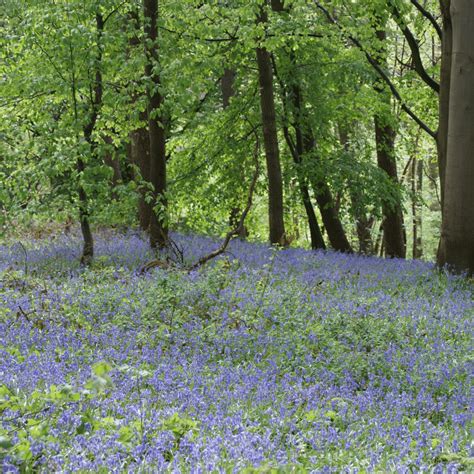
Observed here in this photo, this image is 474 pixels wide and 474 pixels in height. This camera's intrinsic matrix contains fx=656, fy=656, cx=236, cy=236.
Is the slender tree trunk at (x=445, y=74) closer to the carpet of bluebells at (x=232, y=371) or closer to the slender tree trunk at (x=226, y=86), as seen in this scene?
the carpet of bluebells at (x=232, y=371)

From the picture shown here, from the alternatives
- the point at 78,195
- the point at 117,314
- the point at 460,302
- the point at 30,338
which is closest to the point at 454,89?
the point at 460,302

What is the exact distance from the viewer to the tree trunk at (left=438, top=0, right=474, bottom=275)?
1122 centimetres

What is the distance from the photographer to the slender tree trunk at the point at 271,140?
14.6m

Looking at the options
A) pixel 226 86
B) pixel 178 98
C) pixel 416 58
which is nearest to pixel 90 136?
pixel 178 98

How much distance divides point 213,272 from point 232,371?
3190 mm

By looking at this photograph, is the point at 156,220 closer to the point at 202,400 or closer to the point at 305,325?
the point at 305,325

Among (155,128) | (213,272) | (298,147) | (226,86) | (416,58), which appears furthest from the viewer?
(226,86)

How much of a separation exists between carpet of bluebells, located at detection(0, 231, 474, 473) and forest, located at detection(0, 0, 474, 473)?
0.09 ft

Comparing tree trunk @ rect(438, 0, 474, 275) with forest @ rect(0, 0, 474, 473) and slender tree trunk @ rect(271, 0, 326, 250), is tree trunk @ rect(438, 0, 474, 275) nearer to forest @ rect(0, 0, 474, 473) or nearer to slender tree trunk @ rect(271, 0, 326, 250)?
forest @ rect(0, 0, 474, 473)

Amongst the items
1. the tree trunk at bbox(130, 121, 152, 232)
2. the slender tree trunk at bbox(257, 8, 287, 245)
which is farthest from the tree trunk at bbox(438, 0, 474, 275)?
the tree trunk at bbox(130, 121, 152, 232)

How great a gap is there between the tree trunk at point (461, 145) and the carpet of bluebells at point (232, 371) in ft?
3.38

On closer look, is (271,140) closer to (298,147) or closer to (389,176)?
(298,147)

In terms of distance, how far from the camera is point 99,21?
1123 centimetres

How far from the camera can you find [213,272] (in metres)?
8.69
